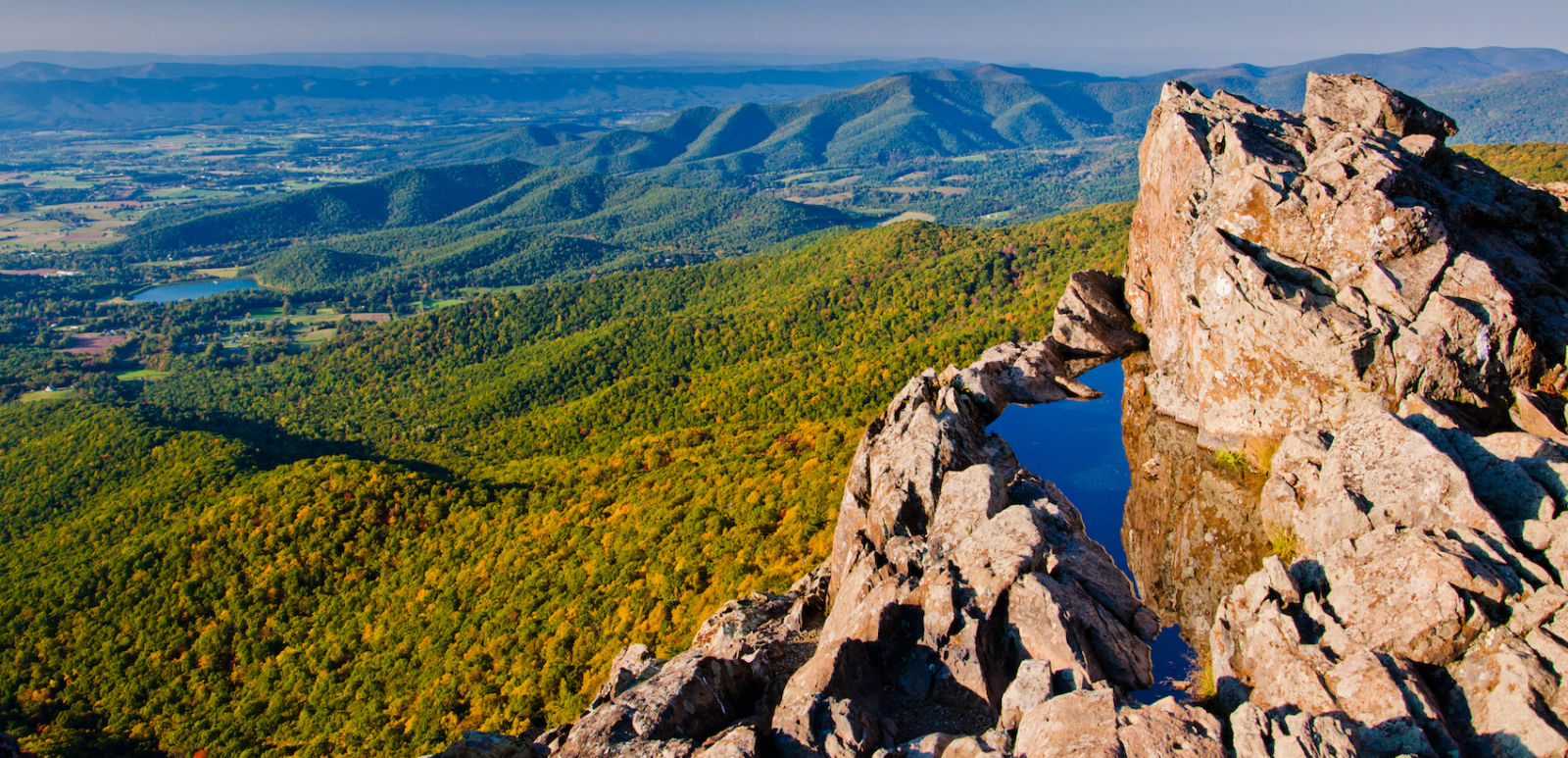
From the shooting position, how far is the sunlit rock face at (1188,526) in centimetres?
1878

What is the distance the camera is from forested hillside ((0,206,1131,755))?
111ft

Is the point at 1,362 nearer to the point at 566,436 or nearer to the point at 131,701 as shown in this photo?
the point at 566,436

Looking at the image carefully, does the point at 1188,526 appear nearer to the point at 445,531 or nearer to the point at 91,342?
the point at 445,531

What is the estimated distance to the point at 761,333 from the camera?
288ft

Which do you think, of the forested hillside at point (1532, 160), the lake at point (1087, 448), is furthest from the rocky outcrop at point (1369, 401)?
the forested hillside at point (1532, 160)

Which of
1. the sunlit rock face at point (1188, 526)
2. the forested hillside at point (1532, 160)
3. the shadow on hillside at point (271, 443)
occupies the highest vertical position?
the forested hillside at point (1532, 160)

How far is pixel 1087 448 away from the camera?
24484 mm

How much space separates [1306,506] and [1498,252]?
31.4 ft

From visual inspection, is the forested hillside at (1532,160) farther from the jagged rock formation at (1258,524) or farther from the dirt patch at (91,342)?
the dirt patch at (91,342)

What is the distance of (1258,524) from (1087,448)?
6064 mm

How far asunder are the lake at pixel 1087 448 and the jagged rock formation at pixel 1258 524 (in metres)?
0.71

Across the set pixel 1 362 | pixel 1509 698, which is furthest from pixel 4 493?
pixel 1 362

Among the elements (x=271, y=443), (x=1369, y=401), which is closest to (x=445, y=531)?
(x=271, y=443)

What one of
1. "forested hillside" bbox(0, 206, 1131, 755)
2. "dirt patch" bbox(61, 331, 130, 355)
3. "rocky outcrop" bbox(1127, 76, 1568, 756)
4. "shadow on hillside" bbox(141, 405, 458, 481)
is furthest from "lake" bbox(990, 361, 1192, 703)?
"dirt patch" bbox(61, 331, 130, 355)
